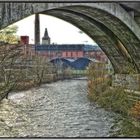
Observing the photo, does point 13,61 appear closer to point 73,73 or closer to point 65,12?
point 73,73

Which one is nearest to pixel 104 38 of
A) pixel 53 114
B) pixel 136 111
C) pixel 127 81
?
pixel 127 81

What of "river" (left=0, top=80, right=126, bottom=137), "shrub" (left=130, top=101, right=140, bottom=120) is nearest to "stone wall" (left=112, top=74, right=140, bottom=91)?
"shrub" (left=130, top=101, right=140, bottom=120)

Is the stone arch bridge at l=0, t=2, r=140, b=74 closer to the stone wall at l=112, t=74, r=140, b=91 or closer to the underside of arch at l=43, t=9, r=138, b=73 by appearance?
the underside of arch at l=43, t=9, r=138, b=73

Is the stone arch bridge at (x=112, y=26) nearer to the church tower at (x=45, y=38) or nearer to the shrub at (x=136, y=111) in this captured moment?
the church tower at (x=45, y=38)

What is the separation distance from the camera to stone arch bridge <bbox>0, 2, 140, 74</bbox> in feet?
40.9

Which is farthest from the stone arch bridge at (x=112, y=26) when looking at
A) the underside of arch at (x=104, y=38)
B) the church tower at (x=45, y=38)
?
the church tower at (x=45, y=38)

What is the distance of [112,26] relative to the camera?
1412 centimetres

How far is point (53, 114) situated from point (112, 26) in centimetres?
414

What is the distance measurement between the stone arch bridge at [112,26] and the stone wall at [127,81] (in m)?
0.31

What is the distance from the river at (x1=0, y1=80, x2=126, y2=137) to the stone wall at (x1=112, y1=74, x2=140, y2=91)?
3.18ft

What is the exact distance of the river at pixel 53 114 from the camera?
33.8 ft

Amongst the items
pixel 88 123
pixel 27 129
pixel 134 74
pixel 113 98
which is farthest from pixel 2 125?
pixel 134 74

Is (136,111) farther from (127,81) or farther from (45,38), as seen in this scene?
(45,38)

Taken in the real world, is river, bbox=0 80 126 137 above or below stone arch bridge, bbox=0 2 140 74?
below
